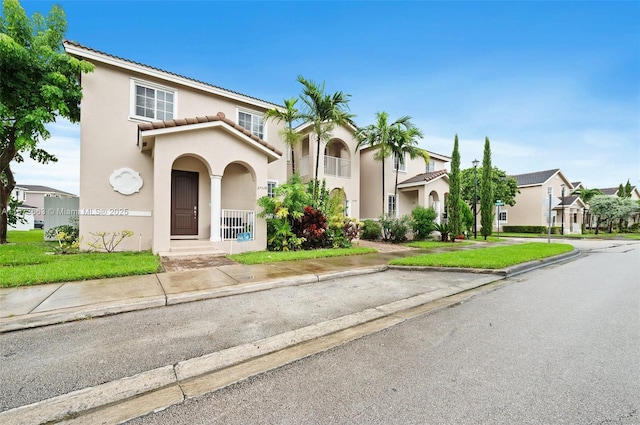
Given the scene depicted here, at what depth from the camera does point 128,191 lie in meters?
10.7

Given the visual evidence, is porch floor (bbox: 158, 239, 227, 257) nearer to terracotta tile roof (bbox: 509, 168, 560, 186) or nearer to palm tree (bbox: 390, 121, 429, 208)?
palm tree (bbox: 390, 121, 429, 208)

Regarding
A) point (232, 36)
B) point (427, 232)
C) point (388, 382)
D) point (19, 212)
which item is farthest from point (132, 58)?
point (427, 232)

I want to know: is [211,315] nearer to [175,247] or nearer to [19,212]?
[175,247]

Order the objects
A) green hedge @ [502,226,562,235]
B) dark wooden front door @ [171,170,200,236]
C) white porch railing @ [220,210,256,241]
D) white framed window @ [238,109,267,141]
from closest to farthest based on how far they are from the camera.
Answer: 1. white porch railing @ [220,210,256,241]
2. dark wooden front door @ [171,170,200,236]
3. white framed window @ [238,109,267,141]
4. green hedge @ [502,226,562,235]

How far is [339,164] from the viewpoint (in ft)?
57.5

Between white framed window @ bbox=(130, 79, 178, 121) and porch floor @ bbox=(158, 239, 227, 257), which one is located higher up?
white framed window @ bbox=(130, 79, 178, 121)

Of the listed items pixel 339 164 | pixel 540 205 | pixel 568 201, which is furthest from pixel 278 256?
pixel 568 201

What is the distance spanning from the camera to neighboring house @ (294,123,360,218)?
16234 mm

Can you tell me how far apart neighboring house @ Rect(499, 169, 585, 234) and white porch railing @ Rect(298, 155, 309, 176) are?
99.0 ft

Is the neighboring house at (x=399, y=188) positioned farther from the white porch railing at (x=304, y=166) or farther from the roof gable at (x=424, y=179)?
the white porch railing at (x=304, y=166)

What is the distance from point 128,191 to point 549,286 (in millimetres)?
13918

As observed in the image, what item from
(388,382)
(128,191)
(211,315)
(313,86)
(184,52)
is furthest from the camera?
(184,52)


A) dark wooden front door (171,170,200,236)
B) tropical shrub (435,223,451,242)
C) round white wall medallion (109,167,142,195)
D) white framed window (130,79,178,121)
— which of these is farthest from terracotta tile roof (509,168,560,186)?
round white wall medallion (109,167,142,195)

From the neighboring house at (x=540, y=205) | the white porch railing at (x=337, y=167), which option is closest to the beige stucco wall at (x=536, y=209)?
the neighboring house at (x=540, y=205)
